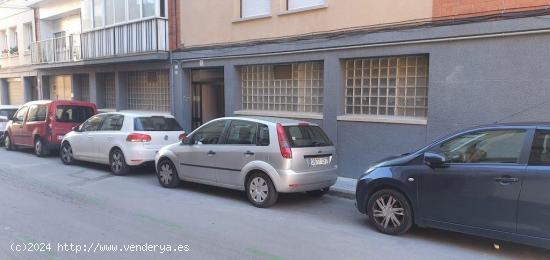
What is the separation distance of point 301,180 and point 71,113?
9.06m

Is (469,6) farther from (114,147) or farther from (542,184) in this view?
(114,147)

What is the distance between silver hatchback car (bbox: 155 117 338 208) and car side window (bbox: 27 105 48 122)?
7.01 m

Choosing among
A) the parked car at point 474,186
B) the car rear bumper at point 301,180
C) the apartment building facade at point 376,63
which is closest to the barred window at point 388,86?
the apartment building facade at point 376,63

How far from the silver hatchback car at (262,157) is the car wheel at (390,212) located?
1.49m

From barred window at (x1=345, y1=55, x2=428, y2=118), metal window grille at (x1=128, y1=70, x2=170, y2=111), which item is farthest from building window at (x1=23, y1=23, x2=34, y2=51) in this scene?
barred window at (x1=345, y1=55, x2=428, y2=118)

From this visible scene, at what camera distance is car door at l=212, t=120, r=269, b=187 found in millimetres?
7758


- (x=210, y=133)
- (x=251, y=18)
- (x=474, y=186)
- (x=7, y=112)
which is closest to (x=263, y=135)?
(x=210, y=133)

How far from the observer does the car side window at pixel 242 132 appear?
25.7ft

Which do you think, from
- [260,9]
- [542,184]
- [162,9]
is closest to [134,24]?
[162,9]

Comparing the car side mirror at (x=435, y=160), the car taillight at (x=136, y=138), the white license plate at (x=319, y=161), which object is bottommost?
the white license plate at (x=319, y=161)

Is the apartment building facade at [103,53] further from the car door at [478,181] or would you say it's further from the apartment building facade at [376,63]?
the car door at [478,181]

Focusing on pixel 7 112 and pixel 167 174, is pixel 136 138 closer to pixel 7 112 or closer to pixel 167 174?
pixel 167 174

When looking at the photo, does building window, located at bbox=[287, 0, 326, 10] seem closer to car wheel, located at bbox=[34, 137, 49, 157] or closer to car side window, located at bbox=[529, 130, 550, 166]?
car side window, located at bbox=[529, 130, 550, 166]

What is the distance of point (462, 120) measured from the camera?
27.3 feet
